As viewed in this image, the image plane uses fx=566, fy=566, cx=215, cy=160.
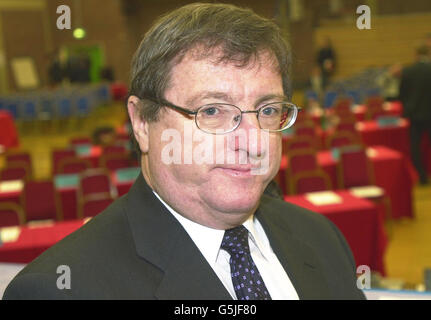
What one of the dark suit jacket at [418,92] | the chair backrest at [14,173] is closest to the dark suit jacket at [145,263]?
the chair backrest at [14,173]

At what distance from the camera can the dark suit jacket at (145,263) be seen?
1.11 metres

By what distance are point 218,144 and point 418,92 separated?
268 inches

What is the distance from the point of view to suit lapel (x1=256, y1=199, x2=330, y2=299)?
143cm

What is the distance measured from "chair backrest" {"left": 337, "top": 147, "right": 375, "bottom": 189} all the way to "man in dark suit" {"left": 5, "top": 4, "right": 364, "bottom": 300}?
4.78 meters

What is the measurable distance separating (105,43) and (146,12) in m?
2.32

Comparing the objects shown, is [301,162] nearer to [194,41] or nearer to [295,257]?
[295,257]

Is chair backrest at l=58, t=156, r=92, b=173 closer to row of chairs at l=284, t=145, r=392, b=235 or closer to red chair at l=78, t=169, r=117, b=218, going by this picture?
red chair at l=78, t=169, r=117, b=218

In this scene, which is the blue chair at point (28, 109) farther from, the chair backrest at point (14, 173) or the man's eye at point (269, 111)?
the man's eye at point (269, 111)

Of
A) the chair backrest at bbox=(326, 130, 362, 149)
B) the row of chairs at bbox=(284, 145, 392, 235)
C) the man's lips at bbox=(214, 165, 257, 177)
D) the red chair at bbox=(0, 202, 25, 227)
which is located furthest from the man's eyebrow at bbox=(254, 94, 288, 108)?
the chair backrest at bbox=(326, 130, 362, 149)

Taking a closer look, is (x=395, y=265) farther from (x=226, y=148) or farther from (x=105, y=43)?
(x=105, y=43)

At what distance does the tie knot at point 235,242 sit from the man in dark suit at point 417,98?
6.51 metres

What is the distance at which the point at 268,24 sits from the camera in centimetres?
130

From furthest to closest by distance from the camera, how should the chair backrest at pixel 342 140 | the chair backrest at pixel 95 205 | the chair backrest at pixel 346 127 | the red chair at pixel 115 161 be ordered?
the chair backrest at pixel 346 127
the chair backrest at pixel 342 140
the red chair at pixel 115 161
the chair backrest at pixel 95 205

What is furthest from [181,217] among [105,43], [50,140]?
[105,43]
